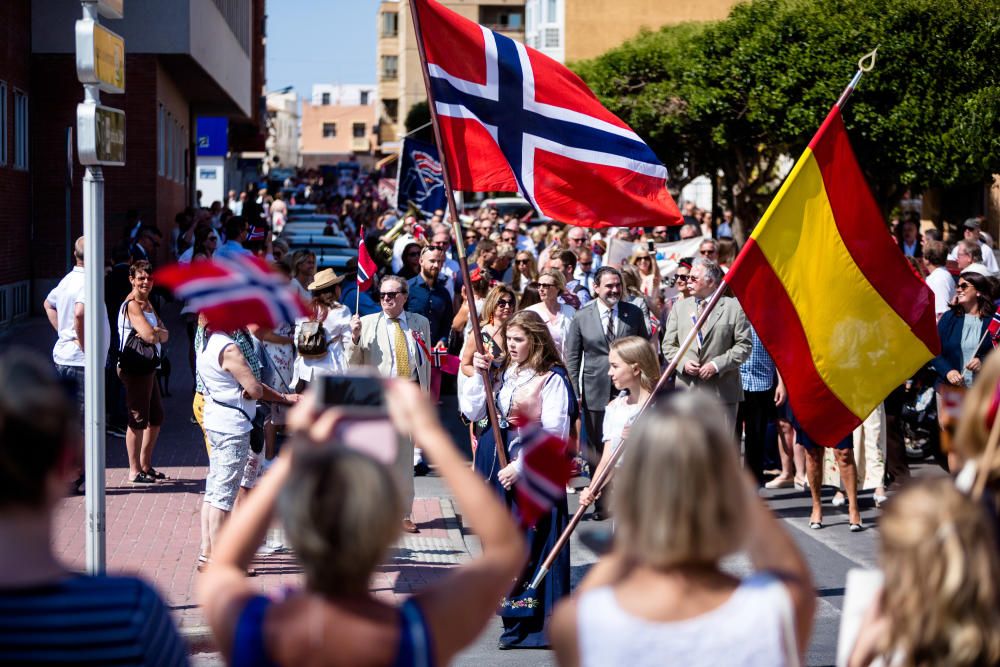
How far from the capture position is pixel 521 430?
6.89 meters

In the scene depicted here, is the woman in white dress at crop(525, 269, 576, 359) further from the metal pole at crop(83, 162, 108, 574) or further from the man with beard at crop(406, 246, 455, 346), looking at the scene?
the metal pole at crop(83, 162, 108, 574)

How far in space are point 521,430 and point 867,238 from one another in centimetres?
198

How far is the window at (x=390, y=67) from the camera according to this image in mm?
111875

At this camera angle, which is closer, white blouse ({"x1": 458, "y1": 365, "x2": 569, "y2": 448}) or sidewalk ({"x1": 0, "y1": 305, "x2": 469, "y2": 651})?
white blouse ({"x1": 458, "y1": 365, "x2": 569, "y2": 448})

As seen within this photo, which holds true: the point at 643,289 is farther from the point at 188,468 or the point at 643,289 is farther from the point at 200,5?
the point at 200,5

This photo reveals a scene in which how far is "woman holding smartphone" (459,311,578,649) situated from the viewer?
705 centimetres

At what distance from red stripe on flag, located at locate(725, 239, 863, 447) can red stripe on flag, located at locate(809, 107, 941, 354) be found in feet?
1.43

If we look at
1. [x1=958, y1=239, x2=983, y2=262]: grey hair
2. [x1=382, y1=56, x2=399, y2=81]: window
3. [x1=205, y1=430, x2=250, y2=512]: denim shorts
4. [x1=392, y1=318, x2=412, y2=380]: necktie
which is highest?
[x1=382, y1=56, x2=399, y2=81]: window

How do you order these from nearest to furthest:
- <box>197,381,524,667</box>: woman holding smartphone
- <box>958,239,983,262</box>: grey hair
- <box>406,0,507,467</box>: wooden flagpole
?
<box>197,381,524,667</box>: woman holding smartphone → <box>406,0,507,467</box>: wooden flagpole → <box>958,239,983,262</box>: grey hair

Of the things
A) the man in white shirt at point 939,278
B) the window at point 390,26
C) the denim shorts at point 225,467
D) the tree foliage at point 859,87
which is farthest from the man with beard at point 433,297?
the window at point 390,26

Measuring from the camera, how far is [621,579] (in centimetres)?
281

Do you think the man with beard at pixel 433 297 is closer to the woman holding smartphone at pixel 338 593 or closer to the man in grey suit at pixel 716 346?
the man in grey suit at pixel 716 346

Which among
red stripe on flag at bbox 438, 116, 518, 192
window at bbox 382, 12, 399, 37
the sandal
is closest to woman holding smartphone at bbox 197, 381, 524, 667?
red stripe on flag at bbox 438, 116, 518, 192

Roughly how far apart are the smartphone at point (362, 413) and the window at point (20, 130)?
2054cm
